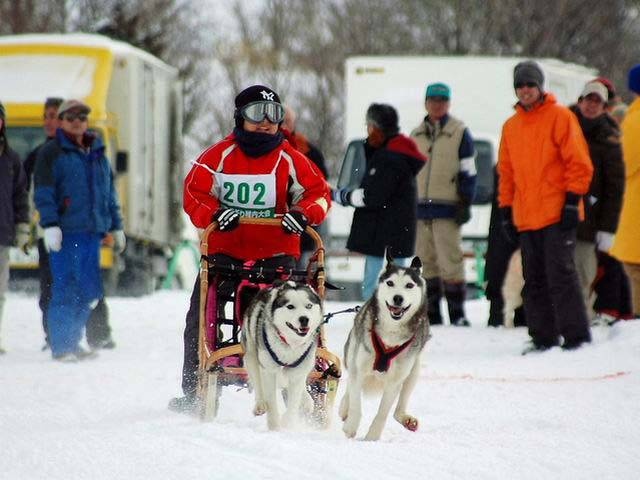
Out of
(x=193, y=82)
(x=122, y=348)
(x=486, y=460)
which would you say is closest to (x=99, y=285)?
(x=122, y=348)

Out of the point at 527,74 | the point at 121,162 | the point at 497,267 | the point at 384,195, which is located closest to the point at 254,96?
the point at 527,74

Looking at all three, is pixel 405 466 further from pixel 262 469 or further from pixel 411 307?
pixel 411 307

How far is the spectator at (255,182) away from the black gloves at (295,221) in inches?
5.9

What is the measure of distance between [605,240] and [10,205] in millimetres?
4314

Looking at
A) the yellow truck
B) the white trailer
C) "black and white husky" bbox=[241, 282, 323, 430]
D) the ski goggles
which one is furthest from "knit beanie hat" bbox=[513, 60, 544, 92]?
the yellow truck

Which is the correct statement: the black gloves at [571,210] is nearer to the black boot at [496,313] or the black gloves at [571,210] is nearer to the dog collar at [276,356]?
the black boot at [496,313]

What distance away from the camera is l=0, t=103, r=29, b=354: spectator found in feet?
35.8

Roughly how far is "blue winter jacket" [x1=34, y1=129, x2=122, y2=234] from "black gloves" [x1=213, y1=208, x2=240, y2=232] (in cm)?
368

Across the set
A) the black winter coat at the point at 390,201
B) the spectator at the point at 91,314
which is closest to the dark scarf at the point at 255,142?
the black winter coat at the point at 390,201

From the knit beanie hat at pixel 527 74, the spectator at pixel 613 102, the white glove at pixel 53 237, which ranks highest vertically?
the knit beanie hat at pixel 527 74

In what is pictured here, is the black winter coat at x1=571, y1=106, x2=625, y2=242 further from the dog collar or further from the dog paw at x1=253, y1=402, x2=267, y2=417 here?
the dog paw at x1=253, y1=402, x2=267, y2=417

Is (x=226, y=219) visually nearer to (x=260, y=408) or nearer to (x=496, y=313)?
(x=260, y=408)

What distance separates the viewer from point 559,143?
386 inches

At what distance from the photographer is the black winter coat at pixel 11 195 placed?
35.7ft
